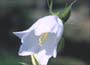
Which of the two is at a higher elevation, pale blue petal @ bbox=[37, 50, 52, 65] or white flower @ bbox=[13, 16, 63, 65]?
white flower @ bbox=[13, 16, 63, 65]

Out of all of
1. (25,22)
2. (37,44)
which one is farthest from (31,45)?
(25,22)

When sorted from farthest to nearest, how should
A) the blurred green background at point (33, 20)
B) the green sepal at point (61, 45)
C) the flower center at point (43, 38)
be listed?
the blurred green background at point (33, 20) < the flower center at point (43, 38) < the green sepal at point (61, 45)

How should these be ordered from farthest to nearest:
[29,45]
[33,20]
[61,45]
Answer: [33,20] < [29,45] < [61,45]

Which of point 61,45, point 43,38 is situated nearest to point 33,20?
point 43,38

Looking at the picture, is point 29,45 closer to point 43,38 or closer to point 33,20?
point 43,38

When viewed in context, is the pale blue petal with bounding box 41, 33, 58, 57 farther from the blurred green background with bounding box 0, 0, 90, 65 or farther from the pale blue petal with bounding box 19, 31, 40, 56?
the blurred green background with bounding box 0, 0, 90, 65

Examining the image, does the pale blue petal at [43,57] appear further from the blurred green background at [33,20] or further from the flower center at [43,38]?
the blurred green background at [33,20]

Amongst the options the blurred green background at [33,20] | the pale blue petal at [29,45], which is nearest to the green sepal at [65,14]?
the pale blue petal at [29,45]

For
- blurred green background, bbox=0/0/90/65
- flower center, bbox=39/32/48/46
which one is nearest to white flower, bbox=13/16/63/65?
flower center, bbox=39/32/48/46
